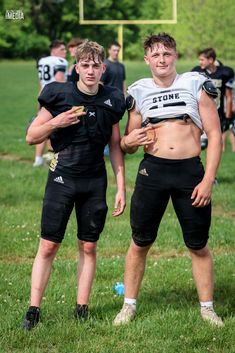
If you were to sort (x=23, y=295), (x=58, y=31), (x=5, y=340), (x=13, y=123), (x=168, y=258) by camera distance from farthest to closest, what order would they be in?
(x=58, y=31) < (x=13, y=123) < (x=168, y=258) < (x=23, y=295) < (x=5, y=340)

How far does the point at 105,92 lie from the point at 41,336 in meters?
1.82

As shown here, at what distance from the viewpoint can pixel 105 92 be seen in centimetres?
571

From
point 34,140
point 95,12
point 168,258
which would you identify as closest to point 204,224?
point 34,140

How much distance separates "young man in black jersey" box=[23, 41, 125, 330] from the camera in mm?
5551

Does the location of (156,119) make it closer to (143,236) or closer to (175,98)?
(175,98)

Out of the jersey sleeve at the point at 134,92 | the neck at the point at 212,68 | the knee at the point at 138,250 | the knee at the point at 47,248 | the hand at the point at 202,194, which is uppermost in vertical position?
the jersey sleeve at the point at 134,92

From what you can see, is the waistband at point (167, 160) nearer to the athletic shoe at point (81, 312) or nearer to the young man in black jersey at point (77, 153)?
the young man in black jersey at point (77, 153)

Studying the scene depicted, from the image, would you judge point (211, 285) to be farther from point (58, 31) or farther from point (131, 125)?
point (58, 31)

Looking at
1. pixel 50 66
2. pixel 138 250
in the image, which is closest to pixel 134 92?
pixel 138 250

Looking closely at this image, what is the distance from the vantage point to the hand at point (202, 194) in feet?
17.9

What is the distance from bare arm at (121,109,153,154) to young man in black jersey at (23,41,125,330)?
0.10 meters

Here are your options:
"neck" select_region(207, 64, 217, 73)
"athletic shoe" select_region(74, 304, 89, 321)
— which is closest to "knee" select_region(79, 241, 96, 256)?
"athletic shoe" select_region(74, 304, 89, 321)

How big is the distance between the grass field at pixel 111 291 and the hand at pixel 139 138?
1317 mm

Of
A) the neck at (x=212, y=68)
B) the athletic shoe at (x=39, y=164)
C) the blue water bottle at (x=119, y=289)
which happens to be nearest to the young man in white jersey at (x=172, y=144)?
the blue water bottle at (x=119, y=289)
